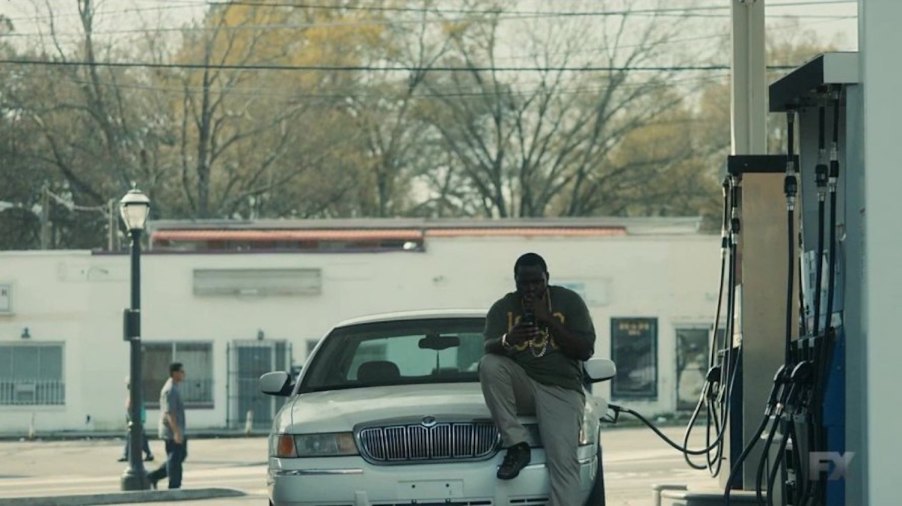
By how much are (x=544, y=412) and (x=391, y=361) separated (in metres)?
1.87

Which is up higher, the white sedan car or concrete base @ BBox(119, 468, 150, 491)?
the white sedan car

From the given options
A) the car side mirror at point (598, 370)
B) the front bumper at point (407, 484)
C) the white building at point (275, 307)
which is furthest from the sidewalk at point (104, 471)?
the front bumper at point (407, 484)

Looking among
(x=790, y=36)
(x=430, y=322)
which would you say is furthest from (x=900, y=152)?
(x=790, y=36)

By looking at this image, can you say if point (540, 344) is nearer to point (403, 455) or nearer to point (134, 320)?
point (403, 455)

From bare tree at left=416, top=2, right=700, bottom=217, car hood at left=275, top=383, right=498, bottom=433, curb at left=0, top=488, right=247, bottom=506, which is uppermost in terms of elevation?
bare tree at left=416, top=2, right=700, bottom=217

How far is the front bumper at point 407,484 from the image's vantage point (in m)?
10.0

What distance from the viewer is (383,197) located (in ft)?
201

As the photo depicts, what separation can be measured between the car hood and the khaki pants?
18 centimetres

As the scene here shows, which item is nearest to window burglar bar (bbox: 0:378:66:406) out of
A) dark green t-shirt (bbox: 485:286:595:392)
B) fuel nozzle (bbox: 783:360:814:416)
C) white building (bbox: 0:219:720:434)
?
white building (bbox: 0:219:720:434)

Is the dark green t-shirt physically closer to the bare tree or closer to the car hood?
the car hood

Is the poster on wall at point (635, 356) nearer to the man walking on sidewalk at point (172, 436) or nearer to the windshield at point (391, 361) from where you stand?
the man walking on sidewalk at point (172, 436)

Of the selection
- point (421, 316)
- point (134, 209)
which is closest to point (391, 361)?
point (421, 316)

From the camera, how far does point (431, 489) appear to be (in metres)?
10.1

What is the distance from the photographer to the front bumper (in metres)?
10.0
